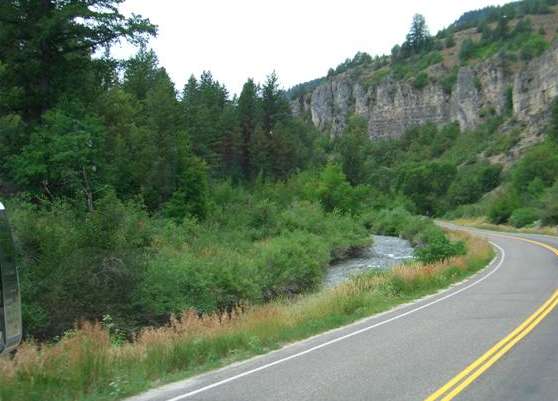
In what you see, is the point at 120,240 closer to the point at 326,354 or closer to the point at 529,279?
the point at 326,354

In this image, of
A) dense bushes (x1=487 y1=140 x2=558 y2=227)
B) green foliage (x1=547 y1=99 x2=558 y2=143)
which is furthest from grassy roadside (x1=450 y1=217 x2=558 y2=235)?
green foliage (x1=547 y1=99 x2=558 y2=143)

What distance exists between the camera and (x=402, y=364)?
9.39 meters

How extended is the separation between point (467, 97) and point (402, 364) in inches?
6141

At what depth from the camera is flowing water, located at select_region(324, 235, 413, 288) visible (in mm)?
34125

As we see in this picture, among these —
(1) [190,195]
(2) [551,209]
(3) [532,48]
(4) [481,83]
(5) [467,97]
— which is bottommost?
(2) [551,209]

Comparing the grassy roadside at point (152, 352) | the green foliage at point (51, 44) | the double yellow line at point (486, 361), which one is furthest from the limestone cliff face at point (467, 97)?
the grassy roadside at point (152, 352)

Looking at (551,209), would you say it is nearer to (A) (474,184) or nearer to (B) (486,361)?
(A) (474,184)

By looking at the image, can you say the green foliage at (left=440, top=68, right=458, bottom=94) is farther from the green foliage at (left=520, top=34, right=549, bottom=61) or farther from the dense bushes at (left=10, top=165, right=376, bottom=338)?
the dense bushes at (left=10, top=165, right=376, bottom=338)

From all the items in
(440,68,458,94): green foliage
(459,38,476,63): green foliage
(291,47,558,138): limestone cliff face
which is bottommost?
(291,47,558,138): limestone cliff face

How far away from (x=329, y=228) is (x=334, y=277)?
15.8 metres

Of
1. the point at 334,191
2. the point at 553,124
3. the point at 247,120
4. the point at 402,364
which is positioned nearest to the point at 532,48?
the point at 553,124

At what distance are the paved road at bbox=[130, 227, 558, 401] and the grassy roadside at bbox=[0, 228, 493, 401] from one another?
2.01 ft

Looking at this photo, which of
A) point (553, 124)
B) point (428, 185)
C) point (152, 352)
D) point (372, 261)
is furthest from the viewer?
point (428, 185)

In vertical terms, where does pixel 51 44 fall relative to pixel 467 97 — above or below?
below
